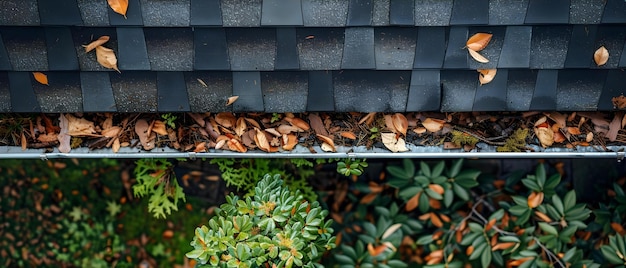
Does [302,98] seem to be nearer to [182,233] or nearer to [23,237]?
[182,233]

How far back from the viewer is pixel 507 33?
6.61 feet

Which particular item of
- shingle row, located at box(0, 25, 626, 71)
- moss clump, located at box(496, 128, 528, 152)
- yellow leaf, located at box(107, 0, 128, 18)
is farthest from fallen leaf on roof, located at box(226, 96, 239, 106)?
moss clump, located at box(496, 128, 528, 152)

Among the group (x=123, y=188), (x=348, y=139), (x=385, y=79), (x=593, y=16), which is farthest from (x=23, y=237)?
(x=593, y=16)

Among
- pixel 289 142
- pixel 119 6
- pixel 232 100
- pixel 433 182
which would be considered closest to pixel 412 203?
pixel 433 182

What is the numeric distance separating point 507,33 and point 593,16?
12.3 inches

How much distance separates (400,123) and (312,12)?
678 mm

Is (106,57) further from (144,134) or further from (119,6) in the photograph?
(144,134)

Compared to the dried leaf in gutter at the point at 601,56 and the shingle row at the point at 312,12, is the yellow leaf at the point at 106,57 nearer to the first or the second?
the shingle row at the point at 312,12

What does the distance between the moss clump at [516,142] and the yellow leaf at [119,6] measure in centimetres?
164

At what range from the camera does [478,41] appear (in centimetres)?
203

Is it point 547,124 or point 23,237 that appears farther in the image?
point 23,237

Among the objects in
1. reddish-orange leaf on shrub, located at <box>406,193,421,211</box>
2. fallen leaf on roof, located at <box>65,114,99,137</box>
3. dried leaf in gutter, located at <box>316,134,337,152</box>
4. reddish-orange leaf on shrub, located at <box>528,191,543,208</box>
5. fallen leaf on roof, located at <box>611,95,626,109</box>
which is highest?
fallen leaf on roof, located at <box>611,95,626,109</box>

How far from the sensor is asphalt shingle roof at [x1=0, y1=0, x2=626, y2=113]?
1.96 meters

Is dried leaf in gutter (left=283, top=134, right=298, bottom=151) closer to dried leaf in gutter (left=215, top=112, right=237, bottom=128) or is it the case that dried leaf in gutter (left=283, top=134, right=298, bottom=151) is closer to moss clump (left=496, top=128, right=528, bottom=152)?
dried leaf in gutter (left=215, top=112, right=237, bottom=128)
